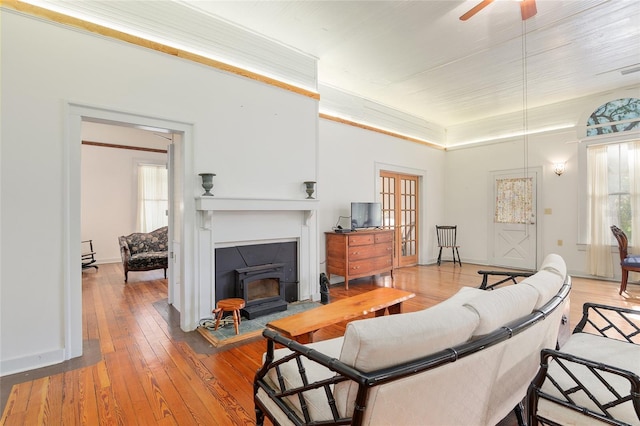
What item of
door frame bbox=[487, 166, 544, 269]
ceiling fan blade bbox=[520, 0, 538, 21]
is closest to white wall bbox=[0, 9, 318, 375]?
ceiling fan blade bbox=[520, 0, 538, 21]

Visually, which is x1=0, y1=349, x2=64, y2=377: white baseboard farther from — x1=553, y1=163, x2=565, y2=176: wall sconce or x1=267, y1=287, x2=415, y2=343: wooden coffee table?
x1=553, y1=163, x2=565, y2=176: wall sconce

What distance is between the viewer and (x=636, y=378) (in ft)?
3.63

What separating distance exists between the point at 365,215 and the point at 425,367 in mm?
4427

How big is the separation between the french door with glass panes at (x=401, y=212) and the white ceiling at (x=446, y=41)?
1.83 meters

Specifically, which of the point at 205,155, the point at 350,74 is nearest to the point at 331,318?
the point at 205,155

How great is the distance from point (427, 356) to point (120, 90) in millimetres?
3295

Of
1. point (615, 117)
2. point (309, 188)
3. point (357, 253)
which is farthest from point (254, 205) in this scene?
point (615, 117)

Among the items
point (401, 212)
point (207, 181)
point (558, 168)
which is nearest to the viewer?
point (207, 181)

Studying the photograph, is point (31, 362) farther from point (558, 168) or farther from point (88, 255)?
point (558, 168)

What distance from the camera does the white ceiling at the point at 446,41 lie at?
123 inches

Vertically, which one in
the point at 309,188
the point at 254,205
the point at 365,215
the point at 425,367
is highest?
the point at 309,188

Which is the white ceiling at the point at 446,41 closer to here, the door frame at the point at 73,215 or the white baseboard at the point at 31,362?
the door frame at the point at 73,215

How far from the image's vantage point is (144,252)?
5730 mm

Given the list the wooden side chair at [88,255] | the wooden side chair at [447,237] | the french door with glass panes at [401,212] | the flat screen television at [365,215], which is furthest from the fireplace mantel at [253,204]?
the wooden side chair at [88,255]
